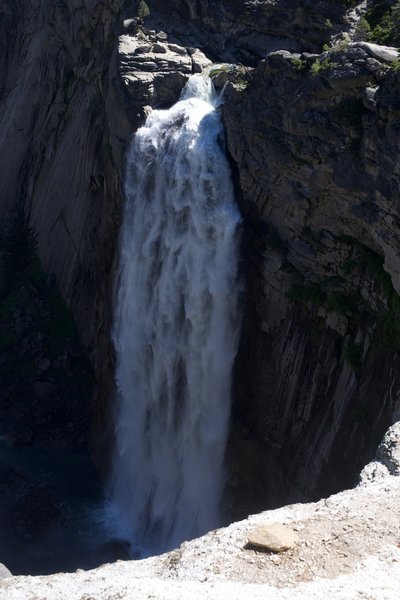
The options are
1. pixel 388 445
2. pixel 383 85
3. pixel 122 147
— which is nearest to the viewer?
pixel 388 445

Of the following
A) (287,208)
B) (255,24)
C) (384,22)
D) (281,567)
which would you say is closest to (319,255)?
(287,208)

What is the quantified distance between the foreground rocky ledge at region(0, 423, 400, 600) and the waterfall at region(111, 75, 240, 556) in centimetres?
1457

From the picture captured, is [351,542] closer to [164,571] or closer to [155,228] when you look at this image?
[164,571]

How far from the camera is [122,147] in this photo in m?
34.4

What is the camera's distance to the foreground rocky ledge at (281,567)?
528 inches

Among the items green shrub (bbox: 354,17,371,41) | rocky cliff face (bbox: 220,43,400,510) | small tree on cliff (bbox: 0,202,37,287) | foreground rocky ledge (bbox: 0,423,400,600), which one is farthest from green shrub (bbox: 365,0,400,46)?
small tree on cliff (bbox: 0,202,37,287)

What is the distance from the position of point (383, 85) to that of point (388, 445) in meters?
10.4

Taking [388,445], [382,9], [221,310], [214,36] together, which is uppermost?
[382,9]

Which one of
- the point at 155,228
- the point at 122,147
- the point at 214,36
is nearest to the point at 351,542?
the point at 155,228

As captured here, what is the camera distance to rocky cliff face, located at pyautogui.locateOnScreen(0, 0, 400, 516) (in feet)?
78.0

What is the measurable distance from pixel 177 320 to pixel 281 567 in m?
17.8

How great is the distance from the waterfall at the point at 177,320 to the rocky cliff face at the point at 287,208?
33.7 inches

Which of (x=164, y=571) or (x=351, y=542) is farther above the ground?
(x=351, y=542)

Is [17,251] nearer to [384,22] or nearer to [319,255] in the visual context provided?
[319,255]
